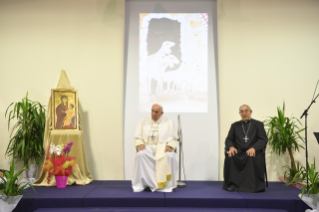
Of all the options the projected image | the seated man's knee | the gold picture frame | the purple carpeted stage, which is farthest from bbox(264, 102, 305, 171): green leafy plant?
the gold picture frame

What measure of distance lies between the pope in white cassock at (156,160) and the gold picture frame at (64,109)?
119 cm

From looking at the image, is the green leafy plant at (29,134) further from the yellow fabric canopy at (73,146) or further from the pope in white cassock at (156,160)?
the pope in white cassock at (156,160)

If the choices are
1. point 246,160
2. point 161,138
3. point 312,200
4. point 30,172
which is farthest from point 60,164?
point 312,200

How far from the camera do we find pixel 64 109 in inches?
206

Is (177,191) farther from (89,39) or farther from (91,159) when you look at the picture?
(89,39)

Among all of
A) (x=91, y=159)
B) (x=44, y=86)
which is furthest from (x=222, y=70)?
(x=44, y=86)

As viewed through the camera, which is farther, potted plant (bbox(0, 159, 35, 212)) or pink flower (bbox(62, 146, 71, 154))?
pink flower (bbox(62, 146, 71, 154))

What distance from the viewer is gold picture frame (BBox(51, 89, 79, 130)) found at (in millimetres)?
5160

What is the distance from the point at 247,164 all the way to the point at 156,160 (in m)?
1.28

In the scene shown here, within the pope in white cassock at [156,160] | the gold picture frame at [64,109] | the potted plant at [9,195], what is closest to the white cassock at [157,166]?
the pope in white cassock at [156,160]

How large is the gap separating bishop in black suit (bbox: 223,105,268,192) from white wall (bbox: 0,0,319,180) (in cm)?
84

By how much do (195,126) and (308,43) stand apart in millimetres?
2601

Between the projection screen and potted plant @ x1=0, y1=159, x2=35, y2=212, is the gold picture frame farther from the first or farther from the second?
potted plant @ x1=0, y1=159, x2=35, y2=212

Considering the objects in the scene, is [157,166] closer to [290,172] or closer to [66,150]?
[66,150]
